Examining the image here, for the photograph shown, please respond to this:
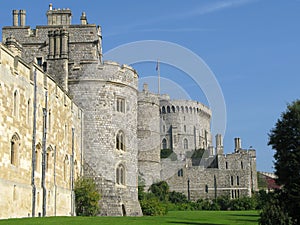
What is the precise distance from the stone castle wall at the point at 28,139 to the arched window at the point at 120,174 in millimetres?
2693

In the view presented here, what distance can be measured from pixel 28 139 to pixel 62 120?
212 inches

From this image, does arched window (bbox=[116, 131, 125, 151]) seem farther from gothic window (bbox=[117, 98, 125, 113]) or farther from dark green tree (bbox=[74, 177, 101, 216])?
dark green tree (bbox=[74, 177, 101, 216])

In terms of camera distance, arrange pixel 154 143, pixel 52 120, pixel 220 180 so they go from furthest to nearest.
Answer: pixel 220 180
pixel 154 143
pixel 52 120

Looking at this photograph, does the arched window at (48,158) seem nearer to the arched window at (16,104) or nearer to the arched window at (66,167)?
the arched window at (66,167)

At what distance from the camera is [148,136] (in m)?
61.8

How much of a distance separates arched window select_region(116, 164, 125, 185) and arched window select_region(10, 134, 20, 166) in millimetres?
11029

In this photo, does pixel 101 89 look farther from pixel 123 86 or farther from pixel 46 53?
pixel 46 53

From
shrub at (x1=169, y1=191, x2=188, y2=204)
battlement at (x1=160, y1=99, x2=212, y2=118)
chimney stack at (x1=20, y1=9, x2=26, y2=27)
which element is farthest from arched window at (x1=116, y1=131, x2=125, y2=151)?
battlement at (x1=160, y1=99, x2=212, y2=118)

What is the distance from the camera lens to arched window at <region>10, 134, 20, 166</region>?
21.4m

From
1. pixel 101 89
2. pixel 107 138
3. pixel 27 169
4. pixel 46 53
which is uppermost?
pixel 46 53

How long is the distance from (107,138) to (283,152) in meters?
12.7

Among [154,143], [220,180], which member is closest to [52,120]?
[154,143]

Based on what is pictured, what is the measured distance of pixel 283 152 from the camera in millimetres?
21719

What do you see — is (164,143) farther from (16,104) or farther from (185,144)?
(16,104)
